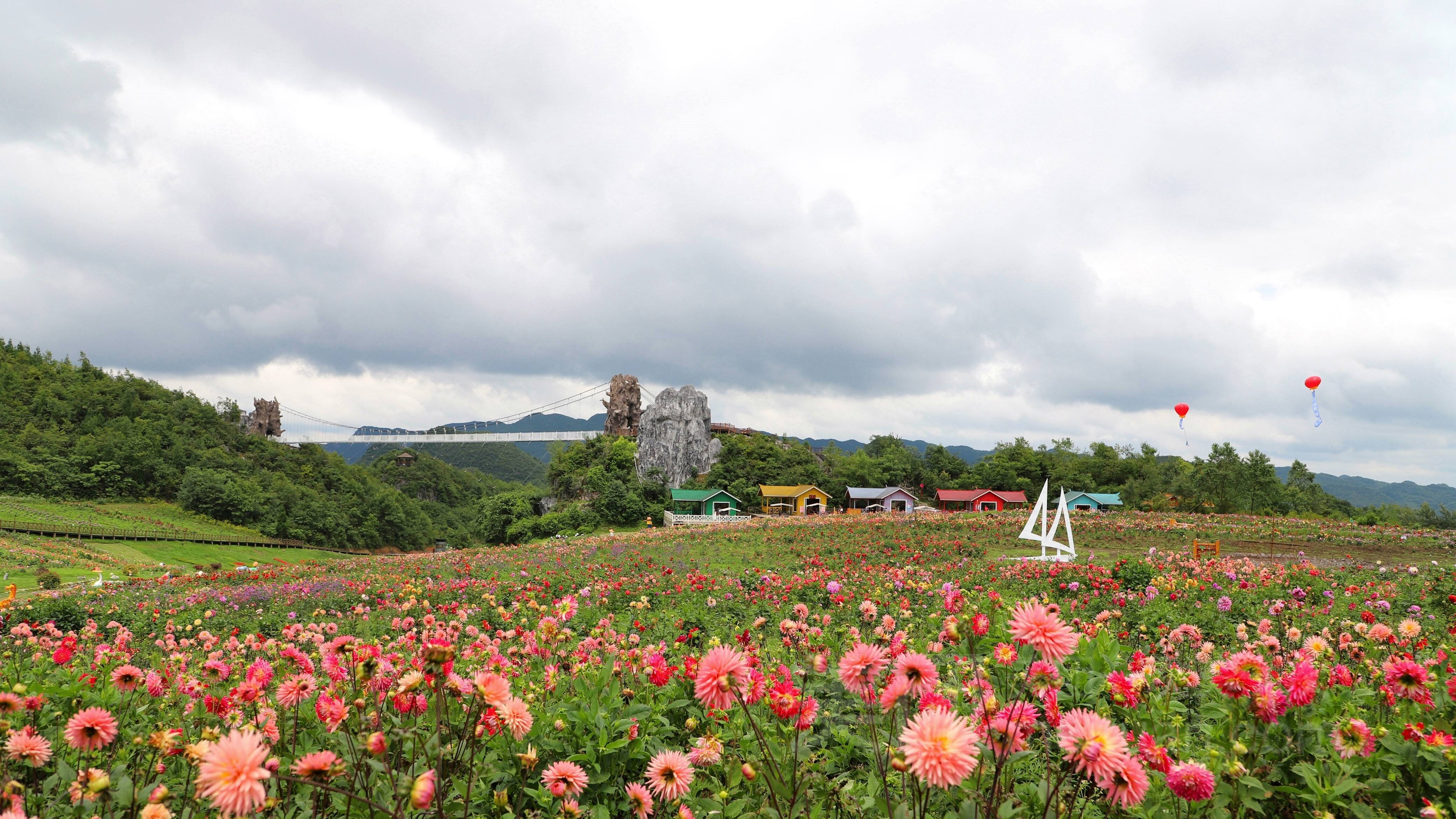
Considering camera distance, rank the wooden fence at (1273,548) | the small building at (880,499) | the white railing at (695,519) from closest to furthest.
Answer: the wooden fence at (1273,548), the white railing at (695,519), the small building at (880,499)

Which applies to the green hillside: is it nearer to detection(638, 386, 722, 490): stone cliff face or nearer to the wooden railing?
detection(638, 386, 722, 490): stone cliff face

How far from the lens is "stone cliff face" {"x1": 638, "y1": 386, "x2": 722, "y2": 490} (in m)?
73.0

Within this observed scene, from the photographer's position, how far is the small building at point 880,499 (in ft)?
186

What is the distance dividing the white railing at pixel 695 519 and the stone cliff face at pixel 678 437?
20.7 meters

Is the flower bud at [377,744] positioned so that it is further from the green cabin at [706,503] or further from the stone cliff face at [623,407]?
the stone cliff face at [623,407]

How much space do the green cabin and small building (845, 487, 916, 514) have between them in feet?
33.9

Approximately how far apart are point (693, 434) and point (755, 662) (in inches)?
2906

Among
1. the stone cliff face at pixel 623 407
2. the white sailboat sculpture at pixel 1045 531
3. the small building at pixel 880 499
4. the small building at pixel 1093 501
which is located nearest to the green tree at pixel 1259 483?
the small building at pixel 1093 501

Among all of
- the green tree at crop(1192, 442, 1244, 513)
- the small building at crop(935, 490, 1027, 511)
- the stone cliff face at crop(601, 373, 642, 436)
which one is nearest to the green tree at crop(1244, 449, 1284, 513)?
the green tree at crop(1192, 442, 1244, 513)

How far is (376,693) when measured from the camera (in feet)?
8.65

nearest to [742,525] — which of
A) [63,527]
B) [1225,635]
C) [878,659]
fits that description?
[1225,635]

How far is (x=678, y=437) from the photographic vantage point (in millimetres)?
75375

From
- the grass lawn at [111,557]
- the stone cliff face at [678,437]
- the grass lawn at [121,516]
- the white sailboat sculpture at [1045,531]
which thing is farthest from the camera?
the stone cliff face at [678,437]

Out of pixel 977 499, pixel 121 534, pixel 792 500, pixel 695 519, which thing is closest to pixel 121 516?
pixel 121 534
